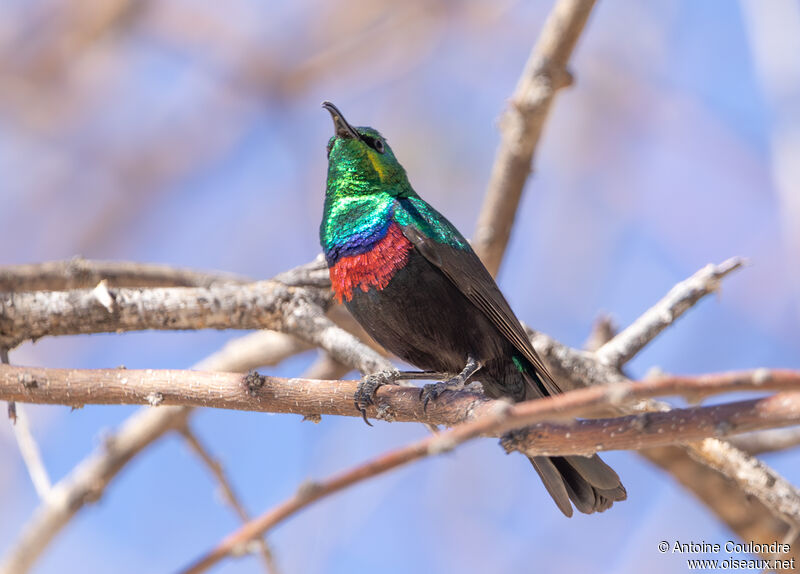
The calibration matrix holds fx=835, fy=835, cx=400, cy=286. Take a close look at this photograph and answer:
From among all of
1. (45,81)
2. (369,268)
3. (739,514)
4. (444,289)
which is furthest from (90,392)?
(45,81)

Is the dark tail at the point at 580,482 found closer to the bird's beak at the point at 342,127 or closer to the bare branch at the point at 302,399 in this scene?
the bare branch at the point at 302,399

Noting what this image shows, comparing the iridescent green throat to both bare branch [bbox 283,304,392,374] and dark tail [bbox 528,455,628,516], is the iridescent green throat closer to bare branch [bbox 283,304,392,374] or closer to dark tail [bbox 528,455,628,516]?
bare branch [bbox 283,304,392,374]

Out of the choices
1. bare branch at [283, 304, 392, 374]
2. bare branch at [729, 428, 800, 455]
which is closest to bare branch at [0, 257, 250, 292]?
bare branch at [283, 304, 392, 374]

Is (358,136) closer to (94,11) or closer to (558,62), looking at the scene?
(558,62)

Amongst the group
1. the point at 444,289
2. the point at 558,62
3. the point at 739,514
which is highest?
the point at 558,62

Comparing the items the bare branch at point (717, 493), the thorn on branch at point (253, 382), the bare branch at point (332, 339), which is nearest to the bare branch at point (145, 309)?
the bare branch at point (332, 339)

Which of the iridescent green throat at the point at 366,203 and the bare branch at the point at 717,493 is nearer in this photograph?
the iridescent green throat at the point at 366,203
